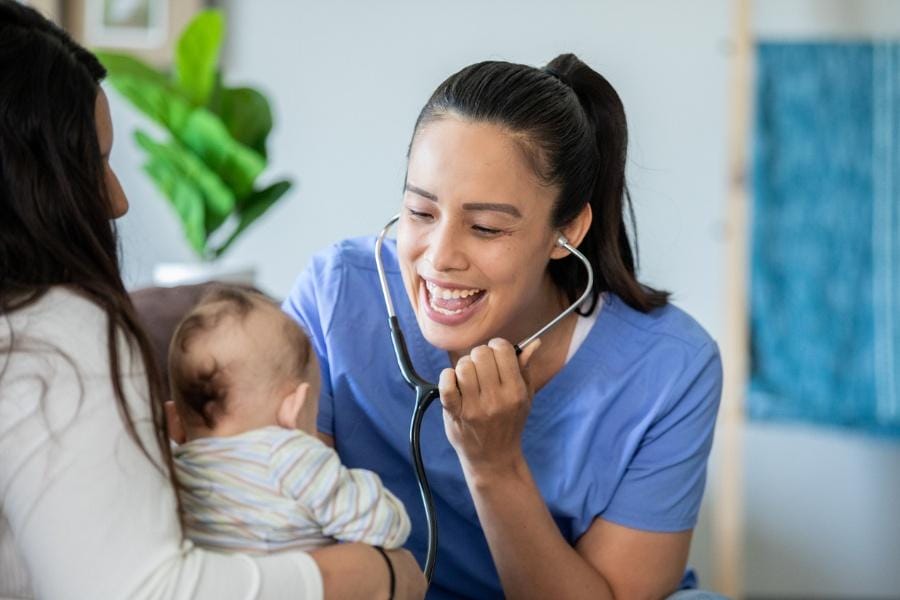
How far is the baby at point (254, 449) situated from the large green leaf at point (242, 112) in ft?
4.86

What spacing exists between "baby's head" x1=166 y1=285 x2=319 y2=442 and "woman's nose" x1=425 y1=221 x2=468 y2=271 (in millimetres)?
299

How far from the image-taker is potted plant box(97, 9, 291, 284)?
261 cm

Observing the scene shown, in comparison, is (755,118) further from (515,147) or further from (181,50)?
(515,147)

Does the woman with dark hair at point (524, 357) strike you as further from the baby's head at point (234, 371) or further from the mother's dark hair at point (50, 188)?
the mother's dark hair at point (50, 188)

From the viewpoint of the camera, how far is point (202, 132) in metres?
2.60

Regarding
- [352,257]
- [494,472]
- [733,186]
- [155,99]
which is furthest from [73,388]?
[733,186]

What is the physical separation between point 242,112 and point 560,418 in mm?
1305

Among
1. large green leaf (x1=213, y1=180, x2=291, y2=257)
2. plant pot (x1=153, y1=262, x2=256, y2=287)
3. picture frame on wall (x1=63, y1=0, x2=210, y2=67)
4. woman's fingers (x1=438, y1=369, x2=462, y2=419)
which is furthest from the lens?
picture frame on wall (x1=63, y1=0, x2=210, y2=67)

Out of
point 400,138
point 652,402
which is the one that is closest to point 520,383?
point 652,402

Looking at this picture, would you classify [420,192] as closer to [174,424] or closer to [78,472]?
[174,424]

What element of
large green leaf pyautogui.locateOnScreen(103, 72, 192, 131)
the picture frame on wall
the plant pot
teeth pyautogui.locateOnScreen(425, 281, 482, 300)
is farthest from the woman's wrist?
the picture frame on wall

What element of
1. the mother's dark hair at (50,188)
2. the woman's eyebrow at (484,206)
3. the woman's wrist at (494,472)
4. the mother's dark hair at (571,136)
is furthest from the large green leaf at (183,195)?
the mother's dark hair at (50,188)

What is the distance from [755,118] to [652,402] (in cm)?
145

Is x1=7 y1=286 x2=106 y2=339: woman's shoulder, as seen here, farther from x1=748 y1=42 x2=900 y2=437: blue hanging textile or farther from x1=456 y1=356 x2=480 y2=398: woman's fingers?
x1=748 y1=42 x2=900 y2=437: blue hanging textile
